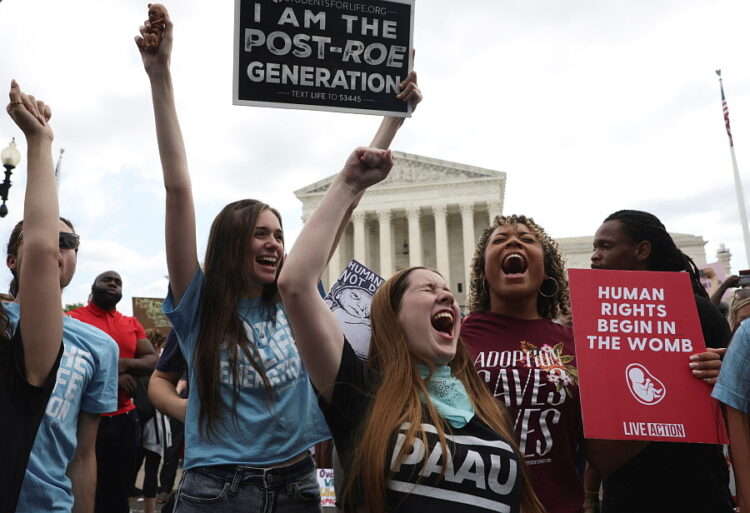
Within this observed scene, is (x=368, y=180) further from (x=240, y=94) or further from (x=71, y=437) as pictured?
(x=71, y=437)

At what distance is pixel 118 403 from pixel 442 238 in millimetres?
44104

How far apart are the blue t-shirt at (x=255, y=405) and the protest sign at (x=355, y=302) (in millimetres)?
593

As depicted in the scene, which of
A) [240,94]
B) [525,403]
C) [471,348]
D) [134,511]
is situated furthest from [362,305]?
[134,511]

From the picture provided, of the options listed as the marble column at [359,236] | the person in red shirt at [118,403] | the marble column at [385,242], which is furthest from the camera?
the marble column at [359,236]

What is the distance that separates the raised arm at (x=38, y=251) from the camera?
5.59 feet

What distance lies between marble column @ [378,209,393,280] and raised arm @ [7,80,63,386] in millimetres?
44329

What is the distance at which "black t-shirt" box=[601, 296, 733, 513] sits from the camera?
235 cm

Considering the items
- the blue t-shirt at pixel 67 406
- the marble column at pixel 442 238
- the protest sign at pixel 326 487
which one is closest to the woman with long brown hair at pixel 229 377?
the blue t-shirt at pixel 67 406

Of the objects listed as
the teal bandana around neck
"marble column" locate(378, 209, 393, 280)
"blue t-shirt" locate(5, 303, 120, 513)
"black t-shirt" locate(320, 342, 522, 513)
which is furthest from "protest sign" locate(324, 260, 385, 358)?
"marble column" locate(378, 209, 393, 280)

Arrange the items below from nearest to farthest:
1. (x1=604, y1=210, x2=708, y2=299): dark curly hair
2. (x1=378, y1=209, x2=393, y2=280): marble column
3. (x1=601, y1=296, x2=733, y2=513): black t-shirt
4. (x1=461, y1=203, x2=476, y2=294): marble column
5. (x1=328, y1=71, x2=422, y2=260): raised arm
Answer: (x1=328, y1=71, x2=422, y2=260): raised arm < (x1=601, y1=296, x2=733, y2=513): black t-shirt < (x1=604, y1=210, x2=708, y2=299): dark curly hair < (x1=378, y1=209, x2=393, y2=280): marble column < (x1=461, y1=203, x2=476, y2=294): marble column

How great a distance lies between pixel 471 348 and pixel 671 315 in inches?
33.2

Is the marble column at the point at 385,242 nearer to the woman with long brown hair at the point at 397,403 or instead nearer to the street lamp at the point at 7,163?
the street lamp at the point at 7,163

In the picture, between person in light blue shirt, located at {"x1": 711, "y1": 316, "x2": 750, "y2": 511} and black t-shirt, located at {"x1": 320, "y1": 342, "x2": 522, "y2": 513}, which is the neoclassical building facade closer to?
person in light blue shirt, located at {"x1": 711, "y1": 316, "x2": 750, "y2": 511}

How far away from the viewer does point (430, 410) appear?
5.68ft
